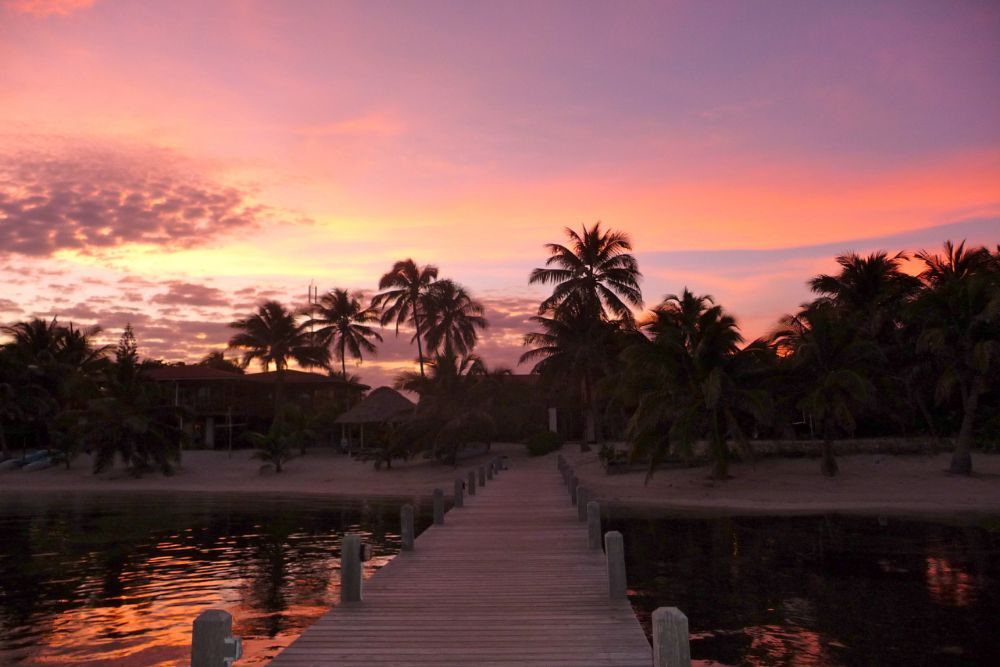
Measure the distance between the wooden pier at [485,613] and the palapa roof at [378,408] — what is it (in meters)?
32.4

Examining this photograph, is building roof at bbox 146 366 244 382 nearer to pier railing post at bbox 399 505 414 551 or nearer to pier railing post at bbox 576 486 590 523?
pier railing post at bbox 576 486 590 523

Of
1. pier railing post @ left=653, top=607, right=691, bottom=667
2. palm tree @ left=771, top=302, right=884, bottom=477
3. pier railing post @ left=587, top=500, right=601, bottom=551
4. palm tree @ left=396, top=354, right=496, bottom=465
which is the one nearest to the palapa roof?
palm tree @ left=396, top=354, right=496, bottom=465

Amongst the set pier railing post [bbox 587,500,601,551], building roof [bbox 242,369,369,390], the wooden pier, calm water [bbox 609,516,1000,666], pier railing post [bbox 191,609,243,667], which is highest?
building roof [bbox 242,369,369,390]

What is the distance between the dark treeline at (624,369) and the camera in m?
30.0

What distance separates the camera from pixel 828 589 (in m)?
14.7

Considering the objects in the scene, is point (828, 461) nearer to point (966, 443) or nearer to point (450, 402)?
point (966, 443)

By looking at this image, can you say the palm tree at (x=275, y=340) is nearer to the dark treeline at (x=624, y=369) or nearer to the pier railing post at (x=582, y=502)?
the dark treeline at (x=624, y=369)

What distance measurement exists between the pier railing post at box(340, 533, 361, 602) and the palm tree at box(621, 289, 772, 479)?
67.4ft

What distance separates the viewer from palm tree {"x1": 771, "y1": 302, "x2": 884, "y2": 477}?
94.8ft

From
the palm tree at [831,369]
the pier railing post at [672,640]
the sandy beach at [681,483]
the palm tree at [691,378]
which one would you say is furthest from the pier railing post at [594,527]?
the palm tree at [831,369]

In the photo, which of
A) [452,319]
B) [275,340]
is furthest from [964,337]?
[275,340]

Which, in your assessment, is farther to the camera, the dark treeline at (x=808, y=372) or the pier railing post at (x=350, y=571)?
the dark treeline at (x=808, y=372)

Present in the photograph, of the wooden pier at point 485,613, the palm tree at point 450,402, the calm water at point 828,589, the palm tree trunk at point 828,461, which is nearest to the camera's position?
the wooden pier at point 485,613

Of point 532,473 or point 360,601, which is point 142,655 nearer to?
point 360,601
